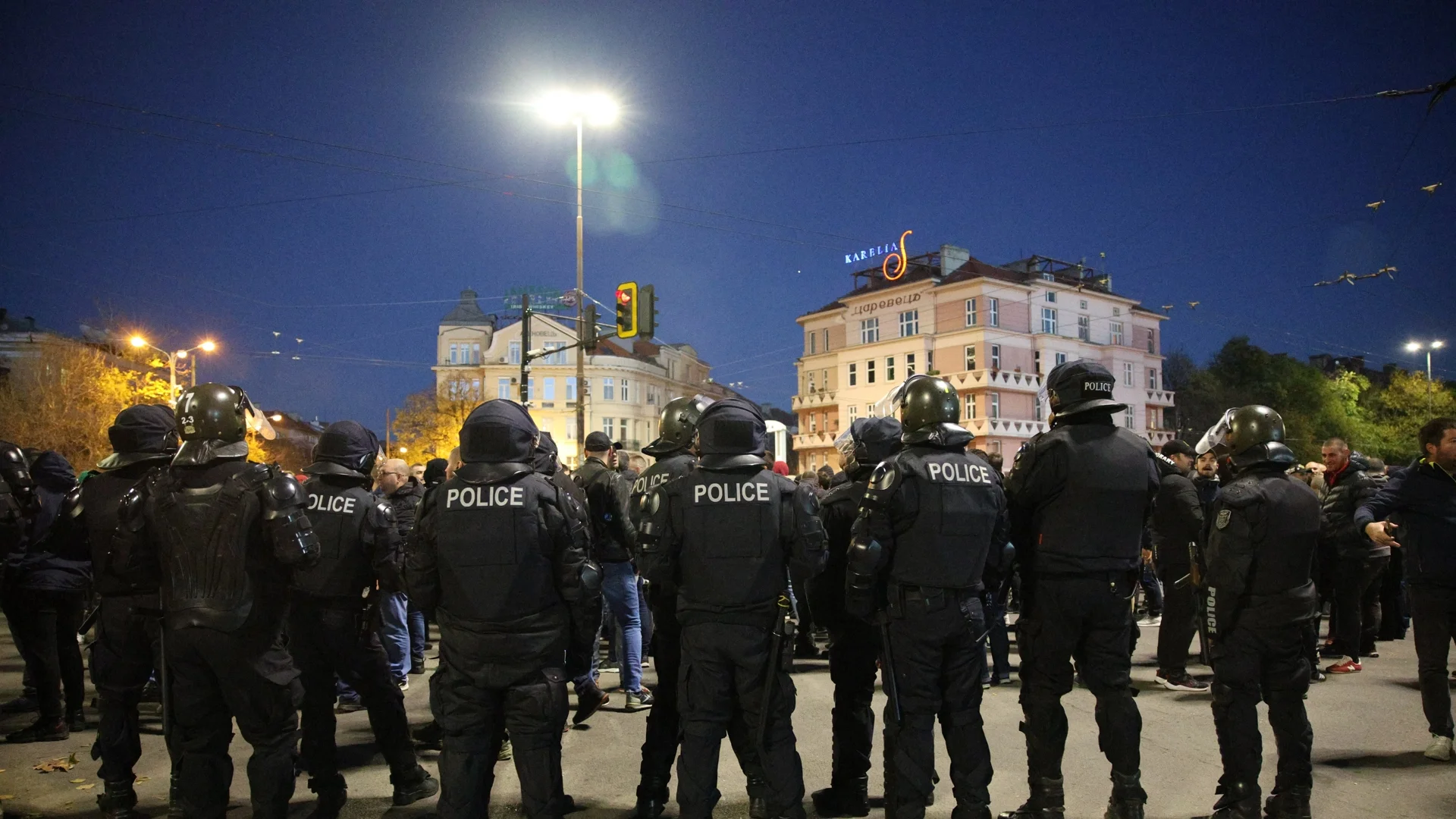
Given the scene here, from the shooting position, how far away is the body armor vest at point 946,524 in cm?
436

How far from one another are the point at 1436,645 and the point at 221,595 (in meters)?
7.37

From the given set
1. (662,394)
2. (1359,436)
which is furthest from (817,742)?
(662,394)

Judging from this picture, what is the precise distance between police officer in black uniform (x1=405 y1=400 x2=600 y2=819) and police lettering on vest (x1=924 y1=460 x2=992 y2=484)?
1871 millimetres

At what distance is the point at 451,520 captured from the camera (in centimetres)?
407

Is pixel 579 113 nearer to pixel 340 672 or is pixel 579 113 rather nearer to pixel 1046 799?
pixel 340 672

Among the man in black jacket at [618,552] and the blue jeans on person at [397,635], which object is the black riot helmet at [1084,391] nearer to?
the man in black jacket at [618,552]

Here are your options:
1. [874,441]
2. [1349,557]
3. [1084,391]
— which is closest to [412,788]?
[874,441]

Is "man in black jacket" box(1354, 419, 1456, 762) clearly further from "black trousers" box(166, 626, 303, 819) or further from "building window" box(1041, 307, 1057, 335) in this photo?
"building window" box(1041, 307, 1057, 335)

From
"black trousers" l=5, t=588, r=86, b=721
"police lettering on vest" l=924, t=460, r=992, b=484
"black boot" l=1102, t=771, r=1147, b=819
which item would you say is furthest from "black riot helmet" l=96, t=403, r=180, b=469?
"black boot" l=1102, t=771, r=1147, b=819

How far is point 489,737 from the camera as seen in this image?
403cm

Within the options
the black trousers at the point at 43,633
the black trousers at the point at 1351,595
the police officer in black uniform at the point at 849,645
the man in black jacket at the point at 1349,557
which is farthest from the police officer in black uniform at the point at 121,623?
the black trousers at the point at 1351,595

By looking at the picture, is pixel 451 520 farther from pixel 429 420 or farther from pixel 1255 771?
pixel 429 420

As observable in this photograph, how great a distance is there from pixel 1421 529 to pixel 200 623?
24.3 feet

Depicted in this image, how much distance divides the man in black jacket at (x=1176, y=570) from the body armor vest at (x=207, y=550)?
282 inches
